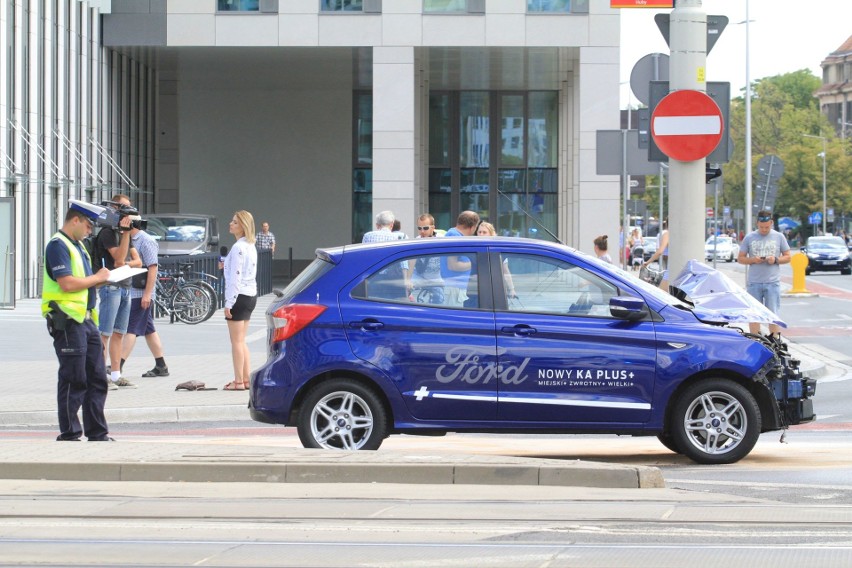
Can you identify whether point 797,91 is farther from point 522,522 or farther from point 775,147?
point 522,522

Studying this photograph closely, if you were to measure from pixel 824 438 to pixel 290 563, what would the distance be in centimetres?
627

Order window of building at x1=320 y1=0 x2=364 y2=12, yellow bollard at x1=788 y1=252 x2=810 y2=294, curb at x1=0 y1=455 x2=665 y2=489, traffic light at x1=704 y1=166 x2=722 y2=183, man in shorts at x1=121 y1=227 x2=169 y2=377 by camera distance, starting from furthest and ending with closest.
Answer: window of building at x1=320 y1=0 x2=364 y2=12 → yellow bollard at x1=788 y1=252 x2=810 y2=294 → man in shorts at x1=121 y1=227 x2=169 y2=377 → traffic light at x1=704 y1=166 x2=722 y2=183 → curb at x1=0 y1=455 x2=665 y2=489

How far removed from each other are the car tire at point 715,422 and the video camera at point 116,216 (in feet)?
13.6

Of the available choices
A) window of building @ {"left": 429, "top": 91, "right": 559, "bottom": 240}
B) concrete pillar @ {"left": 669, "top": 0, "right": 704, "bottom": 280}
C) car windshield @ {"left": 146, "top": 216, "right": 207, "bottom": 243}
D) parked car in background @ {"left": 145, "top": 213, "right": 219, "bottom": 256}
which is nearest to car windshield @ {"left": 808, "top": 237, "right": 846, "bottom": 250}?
window of building @ {"left": 429, "top": 91, "right": 559, "bottom": 240}

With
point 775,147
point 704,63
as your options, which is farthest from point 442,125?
point 775,147

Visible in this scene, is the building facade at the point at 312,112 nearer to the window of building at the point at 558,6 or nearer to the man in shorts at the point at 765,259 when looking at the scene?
the window of building at the point at 558,6

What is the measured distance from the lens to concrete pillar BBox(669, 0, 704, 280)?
13.6m

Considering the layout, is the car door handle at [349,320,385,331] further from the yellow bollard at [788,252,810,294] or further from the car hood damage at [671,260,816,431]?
the yellow bollard at [788,252,810,294]

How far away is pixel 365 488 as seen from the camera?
8234mm

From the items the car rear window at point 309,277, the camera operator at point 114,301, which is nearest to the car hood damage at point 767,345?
the car rear window at point 309,277

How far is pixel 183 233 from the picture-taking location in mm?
31984

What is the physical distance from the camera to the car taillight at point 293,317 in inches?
372

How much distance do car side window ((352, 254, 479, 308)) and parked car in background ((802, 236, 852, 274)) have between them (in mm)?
52236

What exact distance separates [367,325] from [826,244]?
5444 centimetres
